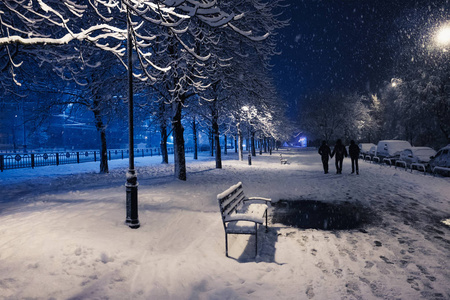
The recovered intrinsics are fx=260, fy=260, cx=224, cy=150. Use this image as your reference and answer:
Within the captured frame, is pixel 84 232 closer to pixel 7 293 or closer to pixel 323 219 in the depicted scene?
pixel 7 293

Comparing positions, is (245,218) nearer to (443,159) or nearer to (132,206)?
(132,206)

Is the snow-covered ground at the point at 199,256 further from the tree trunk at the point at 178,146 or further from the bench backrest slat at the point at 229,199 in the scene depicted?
the tree trunk at the point at 178,146

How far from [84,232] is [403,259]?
5.88 m

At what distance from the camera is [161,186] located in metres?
10.5

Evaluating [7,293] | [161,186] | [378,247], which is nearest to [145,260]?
[7,293]

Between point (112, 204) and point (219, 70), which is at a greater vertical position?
point (219, 70)

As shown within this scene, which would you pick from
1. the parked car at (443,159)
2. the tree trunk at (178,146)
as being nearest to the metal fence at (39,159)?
the tree trunk at (178,146)

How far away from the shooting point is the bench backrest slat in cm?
496

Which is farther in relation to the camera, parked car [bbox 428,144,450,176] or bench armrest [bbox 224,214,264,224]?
Answer: parked car [bbox 428,144,450,176]

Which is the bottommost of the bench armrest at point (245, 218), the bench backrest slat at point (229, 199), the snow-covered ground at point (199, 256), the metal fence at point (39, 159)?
the snow-covered ground at point (199, 256)

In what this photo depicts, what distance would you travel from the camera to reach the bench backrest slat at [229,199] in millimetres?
4961

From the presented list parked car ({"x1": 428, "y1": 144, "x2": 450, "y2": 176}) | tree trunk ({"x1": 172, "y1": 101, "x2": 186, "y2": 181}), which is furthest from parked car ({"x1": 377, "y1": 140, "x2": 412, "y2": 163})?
tree trunk ({"x1": 172, "y1": 101, "x2": 186, "y2": 181})

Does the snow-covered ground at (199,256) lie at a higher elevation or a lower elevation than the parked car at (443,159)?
lower

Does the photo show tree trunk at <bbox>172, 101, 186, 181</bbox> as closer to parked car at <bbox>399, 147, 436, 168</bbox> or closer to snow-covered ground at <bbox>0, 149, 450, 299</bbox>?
snow-covered ground at <bbox>0, 149, 450, 299</bbox>
